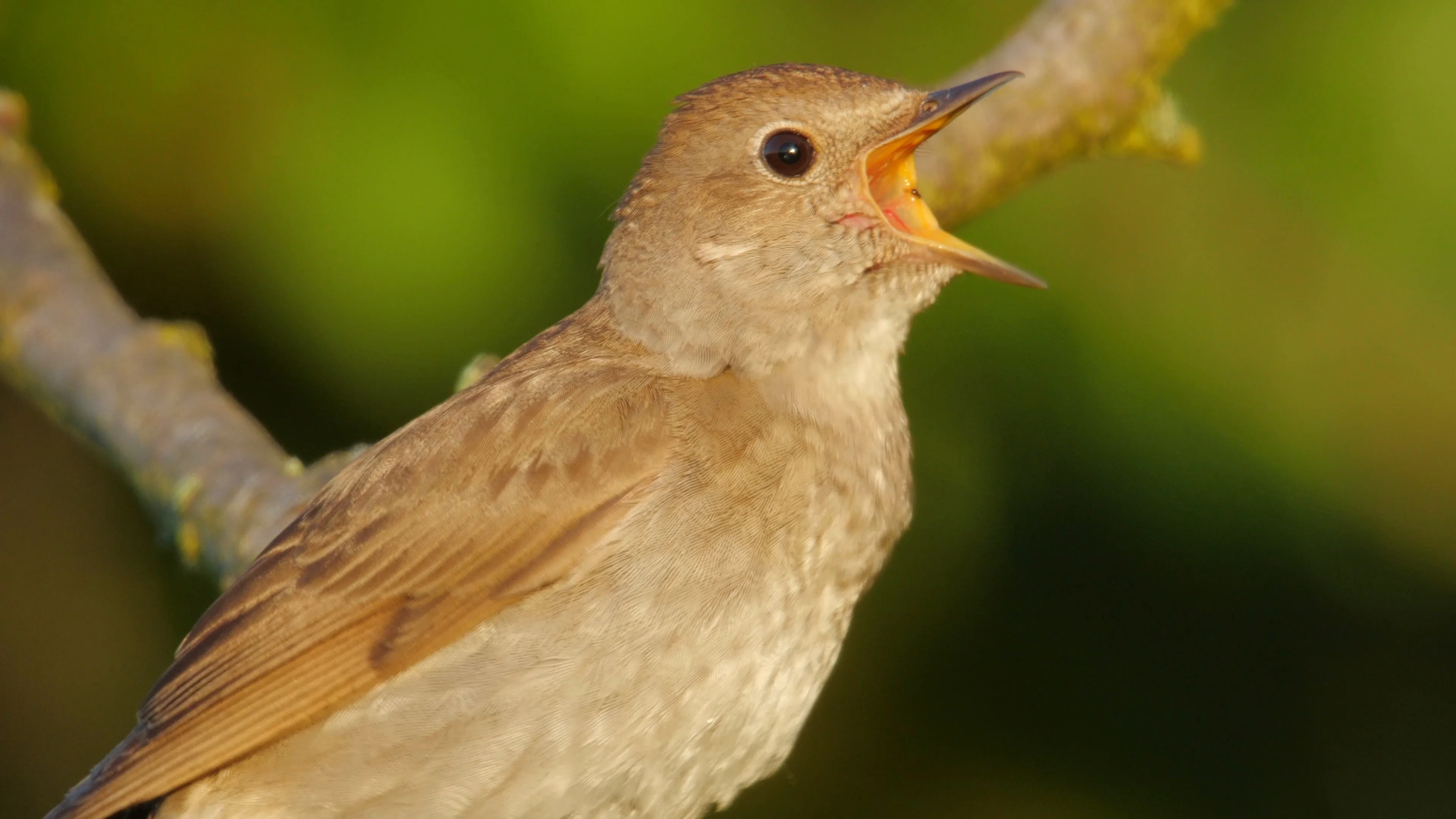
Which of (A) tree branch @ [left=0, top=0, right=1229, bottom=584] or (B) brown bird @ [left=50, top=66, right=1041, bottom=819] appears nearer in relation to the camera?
(B) brown bird @ [left=50, top=66, right=1041, bottom=819]

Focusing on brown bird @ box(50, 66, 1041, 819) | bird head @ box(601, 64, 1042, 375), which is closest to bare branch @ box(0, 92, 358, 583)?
brown bird @ box(50, 66, 1041, 819)

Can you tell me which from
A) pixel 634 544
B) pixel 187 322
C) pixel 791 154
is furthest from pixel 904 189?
pixel 187 322

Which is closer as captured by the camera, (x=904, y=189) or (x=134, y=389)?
(x=904, y=189)

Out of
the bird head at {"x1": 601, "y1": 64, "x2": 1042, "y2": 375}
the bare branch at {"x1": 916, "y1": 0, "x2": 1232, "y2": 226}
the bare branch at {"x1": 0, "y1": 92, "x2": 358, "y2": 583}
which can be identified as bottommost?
the bare branch at {"x1": 0, "y1": 92, "x2": 358, "y2": 583}

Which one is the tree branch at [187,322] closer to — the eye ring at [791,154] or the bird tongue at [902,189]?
the bird tongue at [902,189]

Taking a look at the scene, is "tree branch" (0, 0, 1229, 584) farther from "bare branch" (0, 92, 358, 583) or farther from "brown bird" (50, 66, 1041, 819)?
"brown bird" (50, 66, 1041, 819)

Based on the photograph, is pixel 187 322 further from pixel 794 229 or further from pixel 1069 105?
pixel 1069 105

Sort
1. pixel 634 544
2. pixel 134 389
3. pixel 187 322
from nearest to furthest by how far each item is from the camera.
Result: pixel 634 544
pixel 134 389
pixel 187 322

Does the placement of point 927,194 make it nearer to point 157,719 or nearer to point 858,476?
point 858,476
